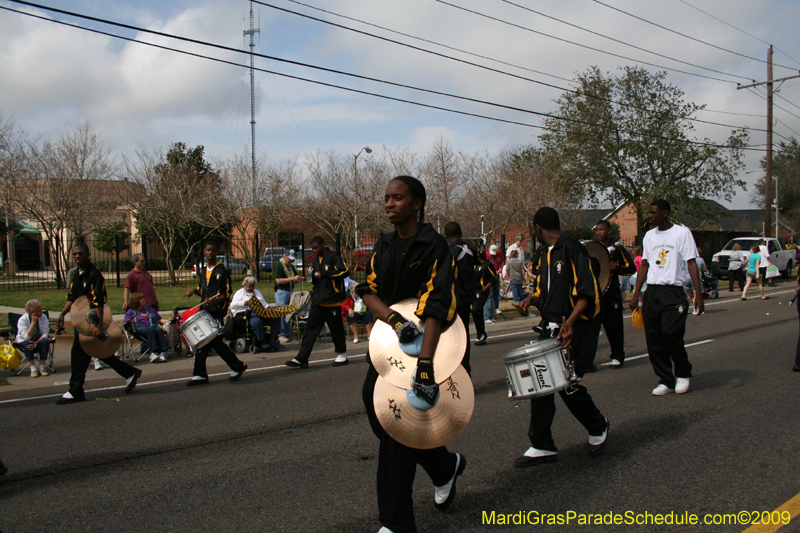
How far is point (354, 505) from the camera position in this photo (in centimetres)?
381

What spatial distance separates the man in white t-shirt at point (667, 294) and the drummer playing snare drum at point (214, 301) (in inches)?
208

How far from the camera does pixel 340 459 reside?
4.71 meters

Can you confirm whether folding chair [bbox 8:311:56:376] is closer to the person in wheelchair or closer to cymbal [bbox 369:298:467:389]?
the person in wheelchair

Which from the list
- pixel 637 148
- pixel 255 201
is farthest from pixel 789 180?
pixel 255 201

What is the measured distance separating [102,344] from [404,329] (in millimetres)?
5446

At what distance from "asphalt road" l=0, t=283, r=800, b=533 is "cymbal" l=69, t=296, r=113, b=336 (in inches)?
35.4

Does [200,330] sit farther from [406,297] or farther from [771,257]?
[771,257]

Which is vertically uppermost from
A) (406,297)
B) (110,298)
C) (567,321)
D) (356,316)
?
(406,297)

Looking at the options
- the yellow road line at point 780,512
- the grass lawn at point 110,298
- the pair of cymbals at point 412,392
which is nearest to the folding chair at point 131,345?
the grass lawn at point 110,298

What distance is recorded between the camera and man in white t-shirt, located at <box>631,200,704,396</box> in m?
6.06

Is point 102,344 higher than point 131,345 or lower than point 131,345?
higher

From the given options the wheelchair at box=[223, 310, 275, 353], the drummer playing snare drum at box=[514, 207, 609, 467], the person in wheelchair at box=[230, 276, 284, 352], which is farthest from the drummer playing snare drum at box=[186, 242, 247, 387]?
the drummer playing snare drum at box=[514, 207, 609, 467]

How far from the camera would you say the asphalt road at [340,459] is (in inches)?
146

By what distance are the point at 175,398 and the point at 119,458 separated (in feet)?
7.54
